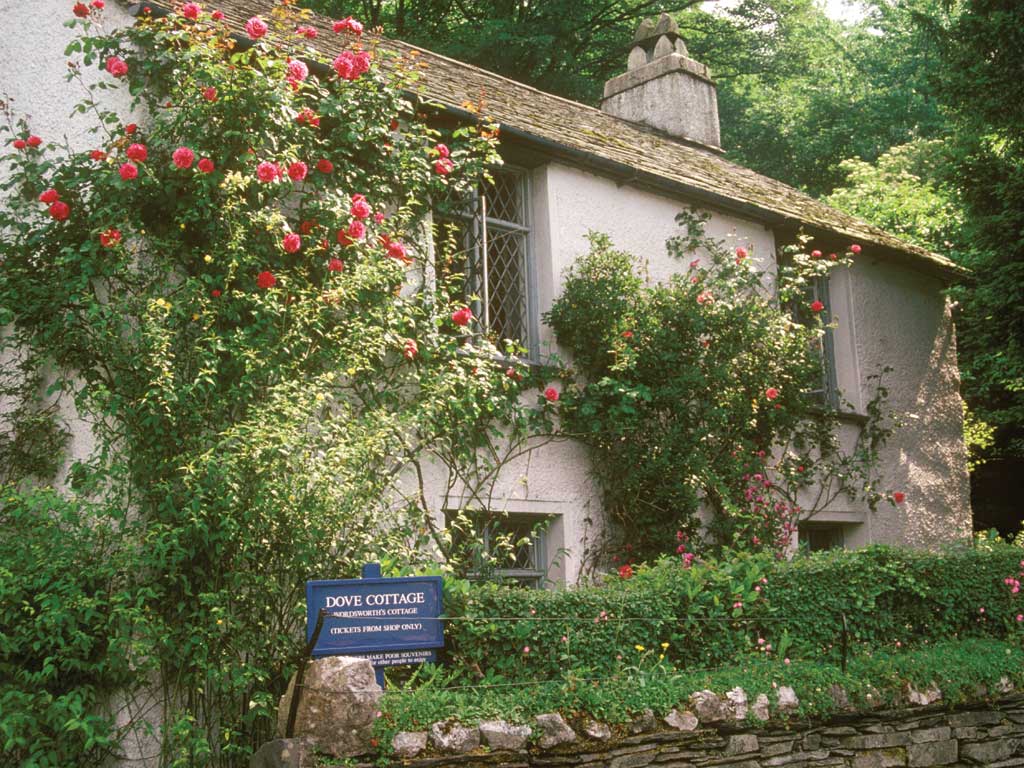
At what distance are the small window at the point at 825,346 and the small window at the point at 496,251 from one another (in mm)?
4069

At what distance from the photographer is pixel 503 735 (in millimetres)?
6277

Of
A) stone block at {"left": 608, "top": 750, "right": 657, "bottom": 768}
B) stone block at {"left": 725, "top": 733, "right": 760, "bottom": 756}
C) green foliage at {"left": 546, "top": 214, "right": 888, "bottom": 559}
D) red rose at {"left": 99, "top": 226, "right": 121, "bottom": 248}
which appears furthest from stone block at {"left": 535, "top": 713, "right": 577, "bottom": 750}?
green foliage at {"left": 546, "top": 214, "right": 888, "bottom": 559}

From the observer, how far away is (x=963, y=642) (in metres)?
9.16

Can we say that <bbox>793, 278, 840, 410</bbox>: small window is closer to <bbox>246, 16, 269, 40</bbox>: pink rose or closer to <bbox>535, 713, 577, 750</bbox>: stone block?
<bbox>246, 16, 269, 40</bbox>: pink rose

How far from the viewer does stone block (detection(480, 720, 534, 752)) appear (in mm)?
6250

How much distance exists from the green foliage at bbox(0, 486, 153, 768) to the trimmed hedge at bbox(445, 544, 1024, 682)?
1.99 meters

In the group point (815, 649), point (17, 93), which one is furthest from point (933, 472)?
point (17, 93)

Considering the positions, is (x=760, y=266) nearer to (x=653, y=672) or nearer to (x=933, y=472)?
A: (x=933, y=472)

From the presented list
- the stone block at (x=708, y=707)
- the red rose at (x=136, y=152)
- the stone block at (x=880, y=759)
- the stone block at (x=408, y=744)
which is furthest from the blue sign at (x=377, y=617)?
the red rose at (x=136, y=152)

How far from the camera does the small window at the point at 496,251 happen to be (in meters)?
10.5

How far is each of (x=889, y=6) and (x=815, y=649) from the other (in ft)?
87.8

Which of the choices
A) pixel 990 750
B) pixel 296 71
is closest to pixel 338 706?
pixel 296 71

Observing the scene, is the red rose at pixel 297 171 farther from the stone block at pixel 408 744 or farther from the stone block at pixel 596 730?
the stone block at pixel 596 730

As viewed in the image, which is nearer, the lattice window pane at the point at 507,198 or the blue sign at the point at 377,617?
the blue sign at the point at 377,617
